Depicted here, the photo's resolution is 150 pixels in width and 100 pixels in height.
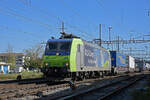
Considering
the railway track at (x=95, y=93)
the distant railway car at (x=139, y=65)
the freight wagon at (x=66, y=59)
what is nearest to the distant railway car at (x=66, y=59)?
the freight wagon at (x=66, y=59)

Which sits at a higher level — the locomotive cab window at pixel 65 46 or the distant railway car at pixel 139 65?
the locomotive cab window at pixel 65 46

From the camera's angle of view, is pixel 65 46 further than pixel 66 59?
Yes

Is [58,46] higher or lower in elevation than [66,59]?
higher

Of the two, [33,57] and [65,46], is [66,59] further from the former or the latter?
[33,57]

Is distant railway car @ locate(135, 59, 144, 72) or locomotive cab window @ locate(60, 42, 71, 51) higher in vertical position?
locomotive cab window @ locate(60, 42, 71, 51)

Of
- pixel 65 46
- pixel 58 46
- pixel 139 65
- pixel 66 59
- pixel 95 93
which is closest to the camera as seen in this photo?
pixel 95 93

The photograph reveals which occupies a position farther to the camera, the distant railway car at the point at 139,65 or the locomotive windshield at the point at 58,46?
the distant railway car at the point at 139,65

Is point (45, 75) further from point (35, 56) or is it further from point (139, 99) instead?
point (35, 56)

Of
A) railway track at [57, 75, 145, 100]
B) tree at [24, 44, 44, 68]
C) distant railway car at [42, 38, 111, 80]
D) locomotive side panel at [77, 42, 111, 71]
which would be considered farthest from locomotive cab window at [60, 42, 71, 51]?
tree at [24, 44, 44, 68]

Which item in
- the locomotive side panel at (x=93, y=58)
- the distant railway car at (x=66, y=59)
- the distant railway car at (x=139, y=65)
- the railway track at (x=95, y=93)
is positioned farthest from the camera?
the distant railway car at (x=139, y=65)

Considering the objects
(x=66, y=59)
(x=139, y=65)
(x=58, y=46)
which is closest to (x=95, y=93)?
(x=66, y=59)

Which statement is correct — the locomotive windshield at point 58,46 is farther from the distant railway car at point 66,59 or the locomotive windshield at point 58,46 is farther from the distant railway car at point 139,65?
the distant railway car at point 139,65

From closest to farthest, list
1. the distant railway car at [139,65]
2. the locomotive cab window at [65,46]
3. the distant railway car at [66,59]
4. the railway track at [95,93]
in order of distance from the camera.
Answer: the railway track at [95,93], the distant railway car at [66,59], the locomotive cab window at [65,46], the distant railway car at [139,65]

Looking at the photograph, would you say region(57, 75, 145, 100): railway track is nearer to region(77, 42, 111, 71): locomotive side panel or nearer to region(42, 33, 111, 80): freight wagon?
region(42, 33, 111, 80): freight wagon
